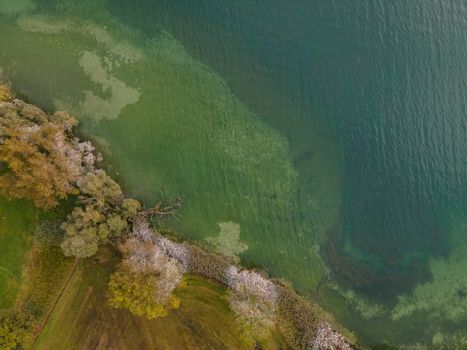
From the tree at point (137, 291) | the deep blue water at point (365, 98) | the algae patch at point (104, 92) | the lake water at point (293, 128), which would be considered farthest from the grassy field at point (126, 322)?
the algae patch at point (104, 92)

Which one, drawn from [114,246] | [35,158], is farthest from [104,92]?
[114,246]

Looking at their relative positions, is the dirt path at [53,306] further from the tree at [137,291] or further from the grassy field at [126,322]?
the tree at [137,291]

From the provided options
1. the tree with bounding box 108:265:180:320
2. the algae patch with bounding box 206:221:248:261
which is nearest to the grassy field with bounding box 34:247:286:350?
the tree with bounding box 108:265:180:320

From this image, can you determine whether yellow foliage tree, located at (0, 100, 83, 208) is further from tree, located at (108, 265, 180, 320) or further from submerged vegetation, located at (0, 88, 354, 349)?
tree, located at (108, 265, 180, 320)

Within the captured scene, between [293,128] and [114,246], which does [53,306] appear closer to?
[114,246]

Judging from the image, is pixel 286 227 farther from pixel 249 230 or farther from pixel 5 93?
pixel 5 93

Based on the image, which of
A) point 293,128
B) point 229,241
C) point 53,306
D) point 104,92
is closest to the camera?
point 53,306

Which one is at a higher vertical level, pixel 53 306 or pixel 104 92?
pixel 104 92
